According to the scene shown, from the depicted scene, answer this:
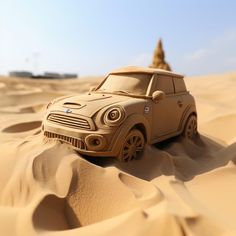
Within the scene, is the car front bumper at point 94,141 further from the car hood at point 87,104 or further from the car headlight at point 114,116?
the car hood at point 87,104

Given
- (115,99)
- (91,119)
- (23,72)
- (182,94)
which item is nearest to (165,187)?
(91,119)

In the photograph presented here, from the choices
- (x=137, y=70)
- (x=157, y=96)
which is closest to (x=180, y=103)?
(x=157, y=96)

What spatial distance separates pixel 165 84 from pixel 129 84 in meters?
0.70

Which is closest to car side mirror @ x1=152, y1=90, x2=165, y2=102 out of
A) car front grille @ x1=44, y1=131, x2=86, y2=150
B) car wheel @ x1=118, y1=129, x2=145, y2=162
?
car wheel @ x1=118, y1=129, x2=145, y2=162

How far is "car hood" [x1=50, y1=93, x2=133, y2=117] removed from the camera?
4078mm

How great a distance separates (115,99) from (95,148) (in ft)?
3.11

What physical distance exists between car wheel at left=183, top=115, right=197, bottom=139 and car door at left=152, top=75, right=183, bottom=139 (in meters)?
0.35

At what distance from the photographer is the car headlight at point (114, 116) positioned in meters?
3.92

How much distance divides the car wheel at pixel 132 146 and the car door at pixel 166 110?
0.49m

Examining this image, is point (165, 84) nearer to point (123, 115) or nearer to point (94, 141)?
point (123, 115)

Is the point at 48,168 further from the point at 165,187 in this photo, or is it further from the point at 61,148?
the point at 165,187

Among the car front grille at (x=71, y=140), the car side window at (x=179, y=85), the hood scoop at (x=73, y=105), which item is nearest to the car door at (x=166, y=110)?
the car side window at (x=179, y=85)

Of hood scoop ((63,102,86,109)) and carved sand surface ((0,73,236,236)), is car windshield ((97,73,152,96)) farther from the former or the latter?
carved sand surface ((0,73,236,236))

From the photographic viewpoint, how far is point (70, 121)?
4086 millimetres
